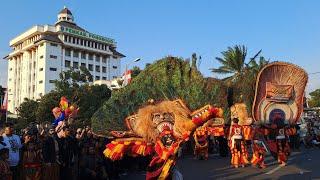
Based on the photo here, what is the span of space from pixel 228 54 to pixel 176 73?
28.0 metres

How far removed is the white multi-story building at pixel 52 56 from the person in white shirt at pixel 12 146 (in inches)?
3480

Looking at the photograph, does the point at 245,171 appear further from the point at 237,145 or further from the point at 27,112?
the point at 27,112

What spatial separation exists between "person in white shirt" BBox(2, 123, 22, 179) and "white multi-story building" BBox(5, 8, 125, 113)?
8839 cm

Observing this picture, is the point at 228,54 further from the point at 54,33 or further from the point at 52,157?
the point at 54,33

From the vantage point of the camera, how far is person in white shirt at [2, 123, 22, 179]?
9.28 metres

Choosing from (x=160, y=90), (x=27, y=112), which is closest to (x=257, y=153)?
(x=160, y=90)

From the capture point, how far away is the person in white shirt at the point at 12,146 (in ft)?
30.5

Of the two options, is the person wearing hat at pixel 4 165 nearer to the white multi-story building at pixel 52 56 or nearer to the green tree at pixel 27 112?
the green tree at pixel 27 112

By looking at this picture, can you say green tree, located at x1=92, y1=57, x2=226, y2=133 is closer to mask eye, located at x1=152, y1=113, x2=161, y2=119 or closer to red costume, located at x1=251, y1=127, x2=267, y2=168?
mask eye, located at x1=152, y1=113, x2=161, y2=119

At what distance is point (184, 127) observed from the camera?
23.8 feet

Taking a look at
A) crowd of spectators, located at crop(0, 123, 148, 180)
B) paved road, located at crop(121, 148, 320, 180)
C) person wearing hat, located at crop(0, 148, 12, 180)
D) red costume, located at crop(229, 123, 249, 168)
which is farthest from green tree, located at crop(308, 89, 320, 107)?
person wearing hat, located at crop(0, 148, 12, 180)

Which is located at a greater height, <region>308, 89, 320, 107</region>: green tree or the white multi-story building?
the white multi-story building

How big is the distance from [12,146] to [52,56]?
94175 millimetres

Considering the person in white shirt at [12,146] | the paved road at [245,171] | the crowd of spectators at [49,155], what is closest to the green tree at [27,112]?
the paved road at [245,171]
